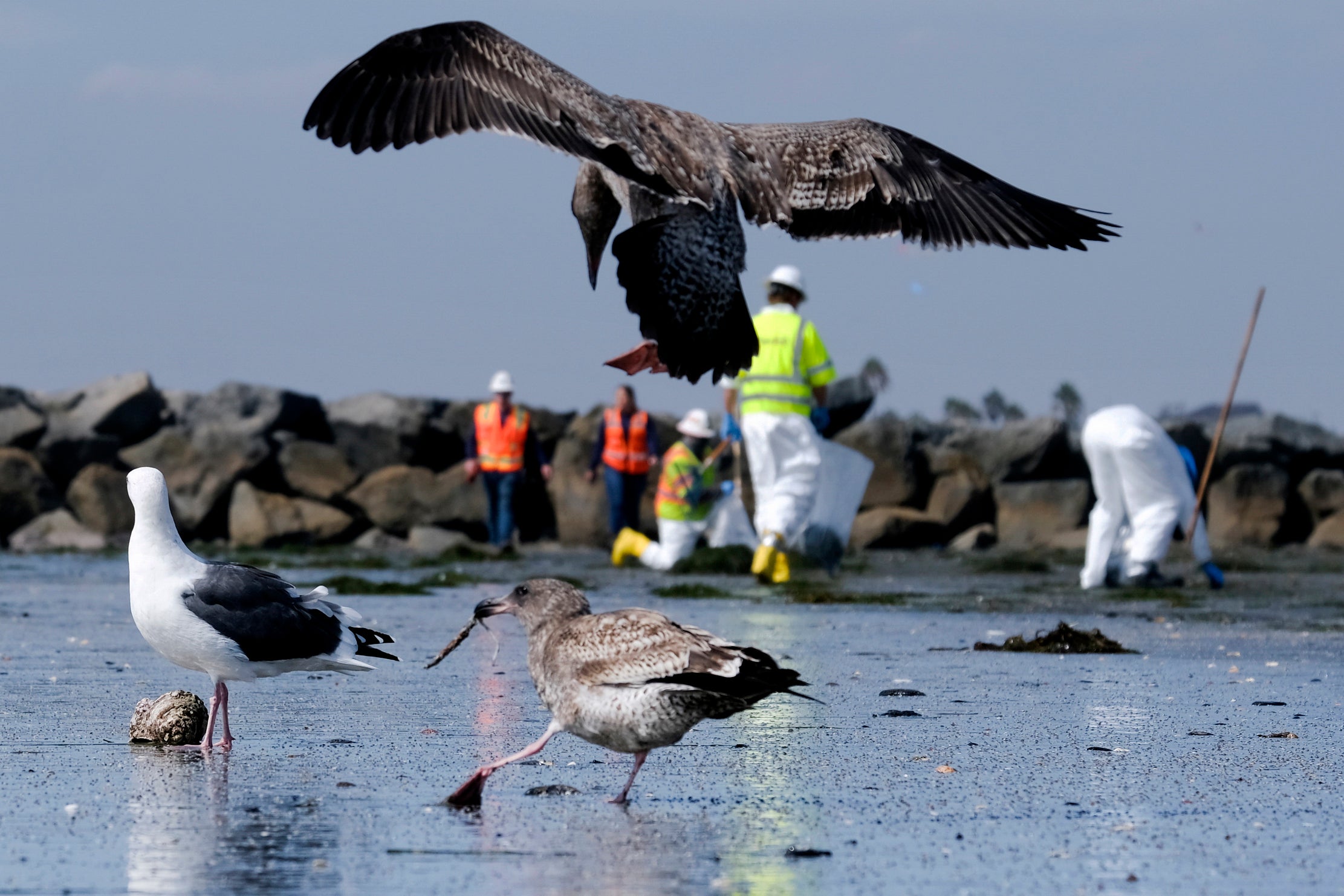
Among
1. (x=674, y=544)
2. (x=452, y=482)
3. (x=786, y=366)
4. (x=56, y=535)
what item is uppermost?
(x=786, y=366)

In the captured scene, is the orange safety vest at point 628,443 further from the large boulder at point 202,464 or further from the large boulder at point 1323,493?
the large boulder at point 1323,493

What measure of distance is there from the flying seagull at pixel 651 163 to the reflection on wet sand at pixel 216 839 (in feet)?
8.05

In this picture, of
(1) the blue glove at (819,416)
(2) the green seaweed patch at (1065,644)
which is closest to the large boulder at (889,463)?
(1) the blue glove at (819,416)

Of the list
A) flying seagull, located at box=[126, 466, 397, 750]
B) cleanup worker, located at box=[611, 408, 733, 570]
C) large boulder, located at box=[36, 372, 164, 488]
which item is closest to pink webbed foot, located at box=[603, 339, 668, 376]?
flying seagull, located at box=[126, 466, 397, 750]

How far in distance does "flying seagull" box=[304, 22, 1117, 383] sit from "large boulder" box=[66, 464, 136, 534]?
56.0 ft

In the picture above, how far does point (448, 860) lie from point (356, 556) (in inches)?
616

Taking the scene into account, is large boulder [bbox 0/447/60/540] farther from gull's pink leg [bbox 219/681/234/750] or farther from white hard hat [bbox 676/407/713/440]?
gull's pink leg [bbox 219/681/234/750]

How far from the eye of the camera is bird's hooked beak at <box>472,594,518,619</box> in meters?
5.20

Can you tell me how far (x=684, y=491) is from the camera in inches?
703

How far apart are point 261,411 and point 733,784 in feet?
68.1

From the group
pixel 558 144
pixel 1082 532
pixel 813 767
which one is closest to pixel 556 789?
pixel 813 767

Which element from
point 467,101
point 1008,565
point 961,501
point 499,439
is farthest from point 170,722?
point 961,501

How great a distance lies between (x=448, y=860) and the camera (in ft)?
12.7

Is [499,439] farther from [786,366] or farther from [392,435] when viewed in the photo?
[786,366]
